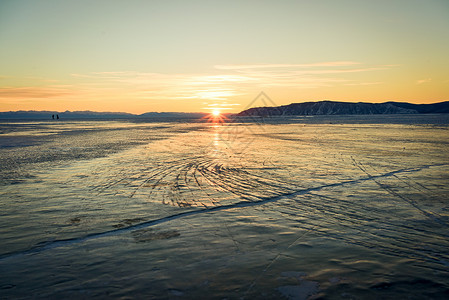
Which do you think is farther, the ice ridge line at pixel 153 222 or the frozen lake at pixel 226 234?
the ice ridge line at pixel 153 222

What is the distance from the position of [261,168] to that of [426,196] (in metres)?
7.24

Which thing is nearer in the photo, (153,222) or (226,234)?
(226,234)

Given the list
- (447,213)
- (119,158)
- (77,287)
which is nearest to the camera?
(77,287)

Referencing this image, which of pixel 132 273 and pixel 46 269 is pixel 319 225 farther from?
pixel 46 269

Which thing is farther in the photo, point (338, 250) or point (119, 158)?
point (119, 158)

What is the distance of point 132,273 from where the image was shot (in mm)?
5301

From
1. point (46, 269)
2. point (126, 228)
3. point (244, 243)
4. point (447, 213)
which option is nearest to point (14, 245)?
point (46, 269)

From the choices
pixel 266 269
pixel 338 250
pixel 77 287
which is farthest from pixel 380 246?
pixel 77 287

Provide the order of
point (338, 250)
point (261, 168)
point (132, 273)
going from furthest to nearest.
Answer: point (261, 168) → point (338, 250) → point (132, 273)

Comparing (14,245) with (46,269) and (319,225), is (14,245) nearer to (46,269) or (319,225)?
(46,269)

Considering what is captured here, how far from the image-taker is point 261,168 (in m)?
15.3

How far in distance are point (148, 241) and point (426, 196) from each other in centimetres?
902

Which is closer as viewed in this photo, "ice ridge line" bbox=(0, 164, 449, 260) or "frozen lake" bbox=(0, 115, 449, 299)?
"frozen lake" bbox=(0, 115, 449, 299)

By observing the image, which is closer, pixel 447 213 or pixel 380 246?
pixel 380 246
